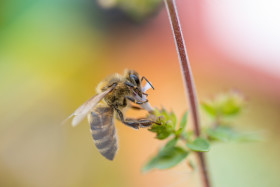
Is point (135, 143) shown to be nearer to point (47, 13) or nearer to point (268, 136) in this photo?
point (268, 136)

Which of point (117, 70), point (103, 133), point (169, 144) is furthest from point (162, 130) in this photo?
point (117, 70)

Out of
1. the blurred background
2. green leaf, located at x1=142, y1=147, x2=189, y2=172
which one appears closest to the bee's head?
green leaf, located at x1=142, y1=147, x2=189, y2=172

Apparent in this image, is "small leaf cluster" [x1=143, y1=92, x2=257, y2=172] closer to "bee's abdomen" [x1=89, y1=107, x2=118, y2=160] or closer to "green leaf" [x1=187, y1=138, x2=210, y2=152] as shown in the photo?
"green leaf" [x1=187, y1=138, x2=210, y2=152]

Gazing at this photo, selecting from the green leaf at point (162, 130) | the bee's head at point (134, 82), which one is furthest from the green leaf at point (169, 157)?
the bee's head at point (134, 82)

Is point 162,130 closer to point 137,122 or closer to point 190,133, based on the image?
point 137,122

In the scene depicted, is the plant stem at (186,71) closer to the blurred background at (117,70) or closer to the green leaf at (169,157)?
the green leaf at (169,157)

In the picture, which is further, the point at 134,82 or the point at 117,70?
the point at 117,70
